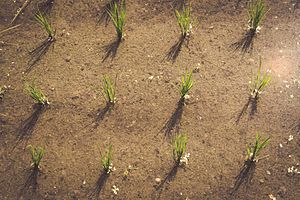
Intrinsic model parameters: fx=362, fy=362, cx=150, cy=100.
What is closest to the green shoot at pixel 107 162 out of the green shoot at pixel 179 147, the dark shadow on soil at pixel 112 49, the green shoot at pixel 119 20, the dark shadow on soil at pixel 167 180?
the dark shadow on soil at pixel 167 180

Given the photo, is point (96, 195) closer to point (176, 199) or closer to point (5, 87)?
point (176, 199)

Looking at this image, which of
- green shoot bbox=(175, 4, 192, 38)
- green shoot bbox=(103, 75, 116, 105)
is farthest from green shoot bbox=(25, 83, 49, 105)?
green shoot bbox=(175, 4, 192, 38)

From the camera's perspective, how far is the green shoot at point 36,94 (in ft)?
10.2

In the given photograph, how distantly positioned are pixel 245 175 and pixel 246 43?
133 centimetres

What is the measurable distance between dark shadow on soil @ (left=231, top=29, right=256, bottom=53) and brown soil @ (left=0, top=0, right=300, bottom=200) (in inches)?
2.0

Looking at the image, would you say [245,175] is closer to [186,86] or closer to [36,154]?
[186,86]

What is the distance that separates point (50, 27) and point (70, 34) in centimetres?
21

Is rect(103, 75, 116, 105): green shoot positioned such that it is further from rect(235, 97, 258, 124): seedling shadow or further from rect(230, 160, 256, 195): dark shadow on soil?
rect(230, 160, 256, 195): dark shadow on soil

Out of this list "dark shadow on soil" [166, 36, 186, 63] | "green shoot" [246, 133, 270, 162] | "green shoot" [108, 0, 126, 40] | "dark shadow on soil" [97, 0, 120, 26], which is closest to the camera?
"green shoot" [246, 133, 270, 162]

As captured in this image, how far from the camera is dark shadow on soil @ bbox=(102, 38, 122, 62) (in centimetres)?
350

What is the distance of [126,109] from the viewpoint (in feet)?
10.6

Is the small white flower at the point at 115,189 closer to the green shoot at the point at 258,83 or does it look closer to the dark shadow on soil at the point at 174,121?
the dark shadow on soil at the point at 174,121

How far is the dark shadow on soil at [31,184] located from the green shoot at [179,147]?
3.71ft

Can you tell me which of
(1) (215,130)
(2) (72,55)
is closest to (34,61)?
(2) (72,55)
